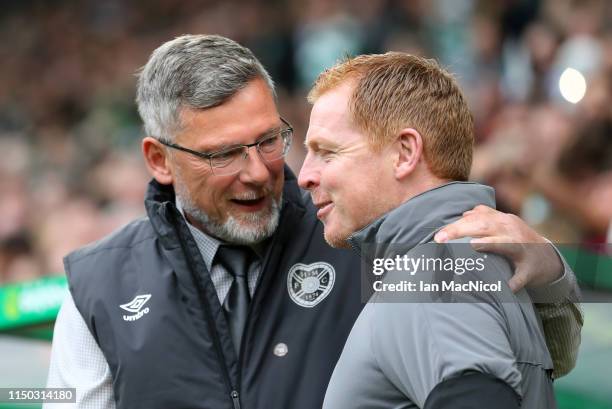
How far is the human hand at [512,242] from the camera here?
1927mm

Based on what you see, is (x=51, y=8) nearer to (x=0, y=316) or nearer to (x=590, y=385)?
(x=0, y=316)

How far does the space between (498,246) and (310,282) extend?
2.16 feet

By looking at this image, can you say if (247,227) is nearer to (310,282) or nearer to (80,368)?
(310,282)

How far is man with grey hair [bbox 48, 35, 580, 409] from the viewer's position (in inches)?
93.4

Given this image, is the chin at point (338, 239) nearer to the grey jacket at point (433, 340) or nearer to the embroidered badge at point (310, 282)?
the grey jacket at point (433, 340)

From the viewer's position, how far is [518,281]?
1.95 m

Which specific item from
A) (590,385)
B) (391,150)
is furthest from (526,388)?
(590,385)

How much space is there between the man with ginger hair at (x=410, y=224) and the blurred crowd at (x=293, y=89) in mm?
2143

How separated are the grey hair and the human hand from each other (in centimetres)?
81

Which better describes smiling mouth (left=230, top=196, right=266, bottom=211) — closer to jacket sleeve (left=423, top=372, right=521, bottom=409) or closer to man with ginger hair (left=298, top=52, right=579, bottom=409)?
man with ginger hair (left=298, top=52, right=579, bottom=409)

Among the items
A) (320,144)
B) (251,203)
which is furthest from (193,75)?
(320,144)

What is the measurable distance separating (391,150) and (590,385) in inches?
49.5

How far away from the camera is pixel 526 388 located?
185cm
